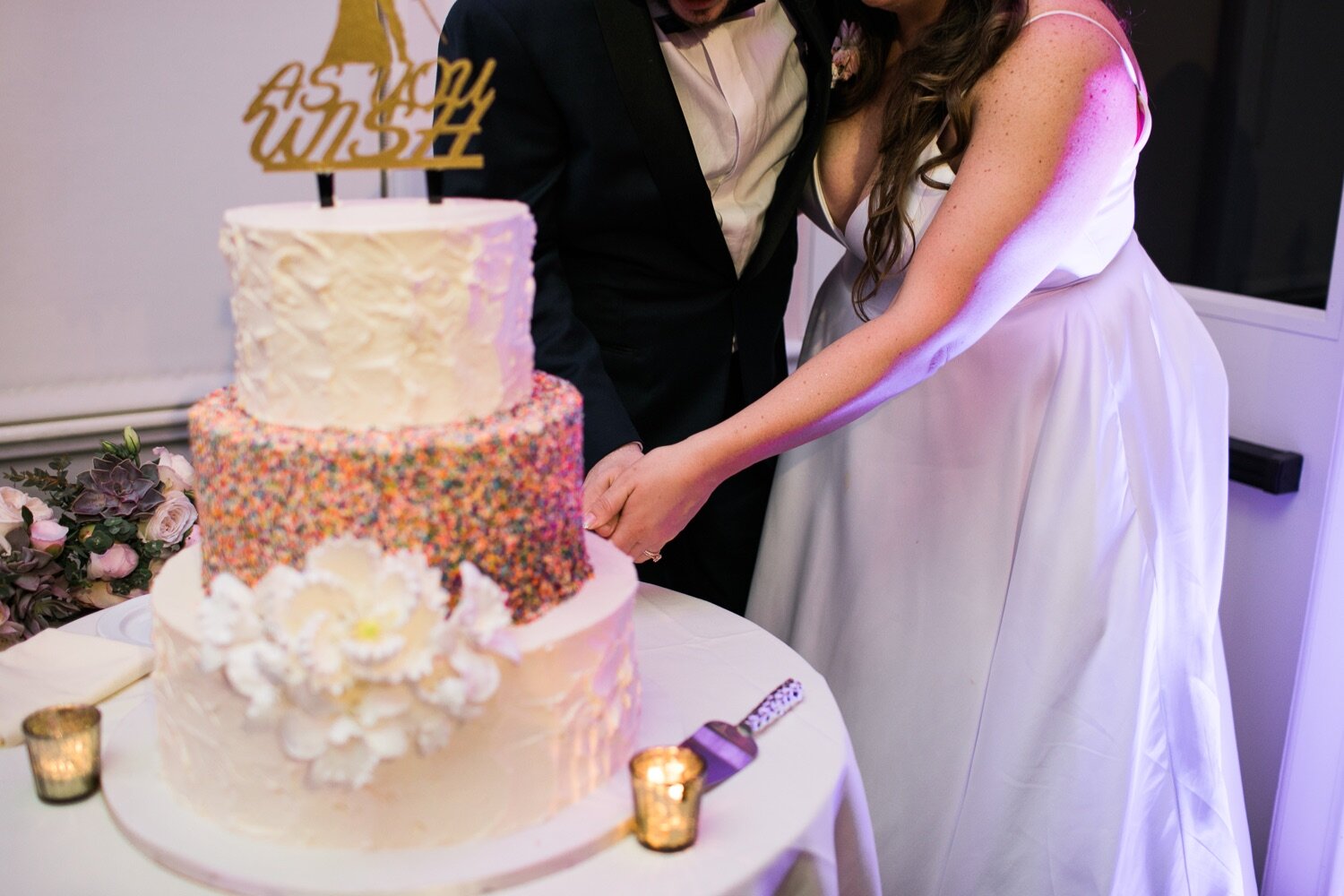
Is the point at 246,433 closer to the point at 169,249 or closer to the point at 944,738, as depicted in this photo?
the point at 944,738

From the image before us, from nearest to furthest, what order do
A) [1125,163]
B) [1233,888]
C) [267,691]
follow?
[267,691] → [1125,163] → [1233,888]

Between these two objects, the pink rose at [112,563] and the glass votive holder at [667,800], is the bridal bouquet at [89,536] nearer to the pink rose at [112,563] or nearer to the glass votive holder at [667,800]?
the pink rose at [112,563]

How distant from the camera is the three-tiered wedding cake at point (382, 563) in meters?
1.04

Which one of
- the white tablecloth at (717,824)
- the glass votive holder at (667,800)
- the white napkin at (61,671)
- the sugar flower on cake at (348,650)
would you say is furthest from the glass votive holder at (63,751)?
the glass votive holder at (667,800)

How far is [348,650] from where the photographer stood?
3.31ft

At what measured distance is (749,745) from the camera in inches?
51.2

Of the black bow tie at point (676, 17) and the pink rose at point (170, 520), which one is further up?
the black bow tie at point (676, 17)

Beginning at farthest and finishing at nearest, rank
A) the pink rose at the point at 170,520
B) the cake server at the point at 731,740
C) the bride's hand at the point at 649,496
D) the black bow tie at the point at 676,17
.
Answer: the pink rose at the point at 170,520 → the black bow tie at the point at 676,17 → the bride's hand at the point at 649,496 → the cake server at the point at 731,740

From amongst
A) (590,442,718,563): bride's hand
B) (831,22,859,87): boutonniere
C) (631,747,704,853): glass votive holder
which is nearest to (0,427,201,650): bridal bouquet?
(590,442,718,563): bride's hand

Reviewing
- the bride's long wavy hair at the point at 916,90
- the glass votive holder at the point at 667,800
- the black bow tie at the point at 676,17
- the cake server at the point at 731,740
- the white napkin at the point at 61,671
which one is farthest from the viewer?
the black bow tie at the point at 676,17

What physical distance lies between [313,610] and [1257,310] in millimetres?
2017

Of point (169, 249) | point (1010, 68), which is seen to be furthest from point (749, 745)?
point (169, 249)

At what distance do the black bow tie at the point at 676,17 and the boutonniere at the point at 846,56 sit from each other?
0.57 feet

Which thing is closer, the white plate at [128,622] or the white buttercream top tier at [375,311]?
the white buttercream top tier at [375,311]
